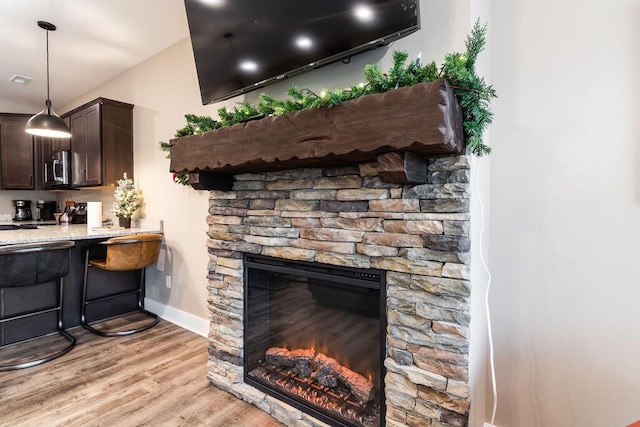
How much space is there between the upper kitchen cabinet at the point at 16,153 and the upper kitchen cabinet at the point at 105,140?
1.76 meters

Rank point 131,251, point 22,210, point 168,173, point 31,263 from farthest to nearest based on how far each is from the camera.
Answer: point 22,210 → point 168,173 → point 131,251 → point 31,263

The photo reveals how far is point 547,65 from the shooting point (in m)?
1.42

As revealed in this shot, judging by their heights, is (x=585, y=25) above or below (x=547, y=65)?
above

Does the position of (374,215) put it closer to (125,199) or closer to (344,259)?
(344,259)

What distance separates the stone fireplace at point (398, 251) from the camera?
4.09 ft

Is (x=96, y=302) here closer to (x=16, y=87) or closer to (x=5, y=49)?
(x=5, y=49)

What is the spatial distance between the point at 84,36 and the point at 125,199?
1530mm

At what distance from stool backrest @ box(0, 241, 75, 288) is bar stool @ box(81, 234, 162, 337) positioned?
0.33 metres

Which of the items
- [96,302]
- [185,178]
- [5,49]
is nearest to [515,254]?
[185,178]

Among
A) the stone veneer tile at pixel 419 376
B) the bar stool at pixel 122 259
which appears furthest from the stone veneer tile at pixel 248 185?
the bar stool at pixel 122 259

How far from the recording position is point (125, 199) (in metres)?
3.37

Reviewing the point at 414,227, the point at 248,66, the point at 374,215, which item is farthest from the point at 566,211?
the point at 248,66

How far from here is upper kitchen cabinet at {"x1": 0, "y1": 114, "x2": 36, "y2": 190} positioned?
457cm

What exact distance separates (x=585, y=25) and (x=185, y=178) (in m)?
2.37
